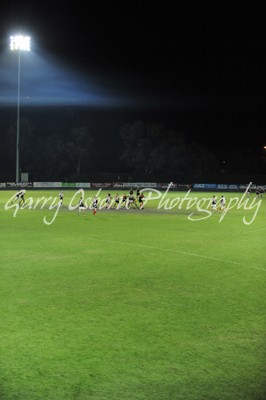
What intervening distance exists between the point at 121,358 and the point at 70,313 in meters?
2.49

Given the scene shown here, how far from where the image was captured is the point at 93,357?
22.9ft

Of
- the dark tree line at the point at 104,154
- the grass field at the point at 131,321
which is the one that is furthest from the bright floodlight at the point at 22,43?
the dark tree line at the point at 104,154

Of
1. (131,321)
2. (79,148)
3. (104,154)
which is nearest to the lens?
(131,321)

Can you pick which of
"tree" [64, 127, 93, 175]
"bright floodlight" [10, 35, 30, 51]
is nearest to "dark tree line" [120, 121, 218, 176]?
"tree" [64, 127, 93, 175]

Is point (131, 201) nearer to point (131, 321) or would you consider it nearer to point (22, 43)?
point (22, 43)

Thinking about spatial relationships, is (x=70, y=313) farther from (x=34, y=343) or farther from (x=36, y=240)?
(x=36, y=240)

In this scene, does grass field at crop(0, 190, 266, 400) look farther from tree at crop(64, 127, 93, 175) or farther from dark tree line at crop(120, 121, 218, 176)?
dark tree line at crop(120, 121, 218, 176)

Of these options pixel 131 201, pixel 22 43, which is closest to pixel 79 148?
pixel 22 43

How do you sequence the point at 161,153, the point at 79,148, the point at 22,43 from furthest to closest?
the point at 161,153 → the point at 79,148 → the point at 22,43

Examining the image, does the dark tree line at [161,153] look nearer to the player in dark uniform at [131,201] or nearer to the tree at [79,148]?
the tree at [79,148]

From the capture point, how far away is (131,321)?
875cm

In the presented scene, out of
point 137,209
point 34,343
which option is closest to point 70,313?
point 34,343

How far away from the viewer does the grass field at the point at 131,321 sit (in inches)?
243

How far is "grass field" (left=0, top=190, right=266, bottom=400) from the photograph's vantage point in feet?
20.2
